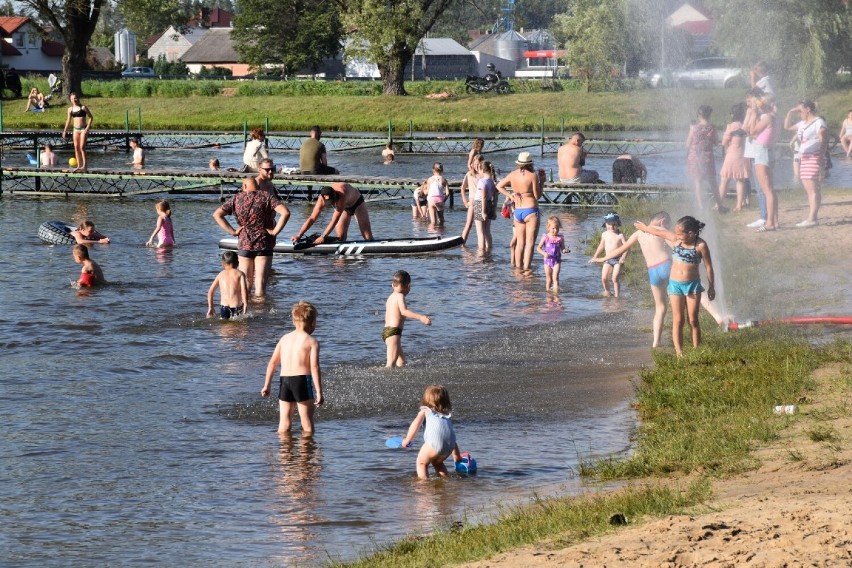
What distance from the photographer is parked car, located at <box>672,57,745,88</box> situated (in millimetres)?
56781

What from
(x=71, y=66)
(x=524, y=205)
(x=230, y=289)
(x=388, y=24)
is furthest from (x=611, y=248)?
(x=71, y=66)

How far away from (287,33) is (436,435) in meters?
88.8

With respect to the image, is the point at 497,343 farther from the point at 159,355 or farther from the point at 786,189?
the point at 786,189

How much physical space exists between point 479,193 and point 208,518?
1274 centimetres

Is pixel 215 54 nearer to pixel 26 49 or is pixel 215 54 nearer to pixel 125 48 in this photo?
pixel 125 48

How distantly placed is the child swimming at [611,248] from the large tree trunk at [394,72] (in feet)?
150

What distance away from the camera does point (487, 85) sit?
2601 inches

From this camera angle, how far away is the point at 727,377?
1109cm

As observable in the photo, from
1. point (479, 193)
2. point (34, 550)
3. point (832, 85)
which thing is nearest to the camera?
point (34, 550)

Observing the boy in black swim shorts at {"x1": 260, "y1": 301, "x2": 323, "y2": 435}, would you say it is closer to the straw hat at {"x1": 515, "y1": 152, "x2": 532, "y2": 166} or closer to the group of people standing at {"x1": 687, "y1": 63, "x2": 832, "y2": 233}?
the straw hat at {"x1": 515, "y1": 152, "x2": 532, "y2": 166}

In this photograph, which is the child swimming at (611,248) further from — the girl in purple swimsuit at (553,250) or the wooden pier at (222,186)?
the wooden pier at (222,186)

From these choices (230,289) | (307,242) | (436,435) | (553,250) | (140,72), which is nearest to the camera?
(436,435)

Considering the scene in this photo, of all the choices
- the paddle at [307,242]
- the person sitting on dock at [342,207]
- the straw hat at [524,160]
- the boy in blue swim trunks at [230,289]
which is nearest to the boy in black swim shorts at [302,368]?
the boy in blue swim trunks at [230,289]

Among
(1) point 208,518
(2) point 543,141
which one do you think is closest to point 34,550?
(1) point 208,518
